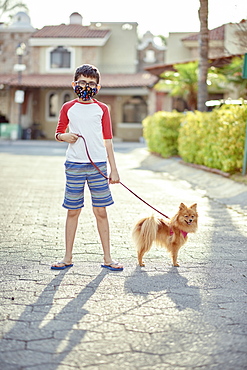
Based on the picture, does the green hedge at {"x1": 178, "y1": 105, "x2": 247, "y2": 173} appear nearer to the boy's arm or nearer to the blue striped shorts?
the boy's arm

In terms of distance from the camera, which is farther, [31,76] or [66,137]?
[31,76]

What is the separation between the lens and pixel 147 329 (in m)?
4.11

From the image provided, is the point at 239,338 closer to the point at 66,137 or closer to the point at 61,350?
the point at 61,350

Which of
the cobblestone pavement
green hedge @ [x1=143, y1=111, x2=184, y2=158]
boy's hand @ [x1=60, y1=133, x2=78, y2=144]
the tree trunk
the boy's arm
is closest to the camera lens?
the cobblestone pavement

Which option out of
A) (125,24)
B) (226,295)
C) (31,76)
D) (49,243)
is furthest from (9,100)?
(226,295)

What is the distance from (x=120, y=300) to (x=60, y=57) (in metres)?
36.7

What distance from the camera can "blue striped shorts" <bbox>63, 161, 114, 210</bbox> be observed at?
5664 millimetres

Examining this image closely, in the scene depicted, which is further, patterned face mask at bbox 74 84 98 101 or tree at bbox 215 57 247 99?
tree at bbox 215 57 247 99

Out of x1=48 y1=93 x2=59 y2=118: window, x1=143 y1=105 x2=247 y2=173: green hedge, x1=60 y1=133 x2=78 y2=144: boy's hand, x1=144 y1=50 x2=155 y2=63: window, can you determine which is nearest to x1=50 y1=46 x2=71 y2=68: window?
x1=48 y1=93 x2=59 y2=118: window

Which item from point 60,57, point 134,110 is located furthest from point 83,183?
point 60,57

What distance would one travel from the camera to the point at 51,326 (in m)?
4.12

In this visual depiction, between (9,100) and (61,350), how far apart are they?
37120 millimetres

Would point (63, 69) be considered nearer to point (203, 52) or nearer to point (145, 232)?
point (203, 52)

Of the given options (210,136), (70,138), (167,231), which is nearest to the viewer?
(70,138)
